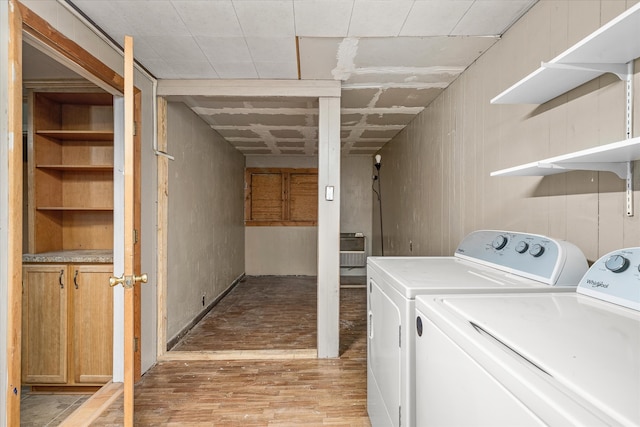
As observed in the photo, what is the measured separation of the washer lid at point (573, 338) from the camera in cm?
51

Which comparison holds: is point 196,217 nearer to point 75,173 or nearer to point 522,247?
point 75,173

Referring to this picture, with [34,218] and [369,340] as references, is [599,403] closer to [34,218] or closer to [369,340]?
[369,340]

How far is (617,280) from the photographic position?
93cm

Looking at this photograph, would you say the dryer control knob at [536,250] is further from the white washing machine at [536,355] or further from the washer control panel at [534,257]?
the white washing machine at [536,355]

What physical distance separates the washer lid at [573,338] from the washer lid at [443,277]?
8 cm

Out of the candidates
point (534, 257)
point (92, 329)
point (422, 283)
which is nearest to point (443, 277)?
point (422, 283)

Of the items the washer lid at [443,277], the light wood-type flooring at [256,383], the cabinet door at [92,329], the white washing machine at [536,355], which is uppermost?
the washer lid at [443,277]

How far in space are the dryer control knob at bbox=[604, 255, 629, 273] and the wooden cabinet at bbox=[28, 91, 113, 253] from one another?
2922mm

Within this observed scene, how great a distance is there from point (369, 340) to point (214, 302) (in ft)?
8.98

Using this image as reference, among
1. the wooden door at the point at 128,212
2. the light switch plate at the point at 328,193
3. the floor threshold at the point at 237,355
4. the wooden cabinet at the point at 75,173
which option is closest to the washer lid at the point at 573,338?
the wooden door at the point at 128,212

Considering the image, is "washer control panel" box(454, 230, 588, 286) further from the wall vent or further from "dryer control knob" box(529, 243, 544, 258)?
the wall vent

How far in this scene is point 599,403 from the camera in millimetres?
482

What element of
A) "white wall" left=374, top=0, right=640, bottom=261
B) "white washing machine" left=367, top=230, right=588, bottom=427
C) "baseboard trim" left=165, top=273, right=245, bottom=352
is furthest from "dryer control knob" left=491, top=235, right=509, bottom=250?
"baseboard trim" left=165, top=273, right=245, bottom=352

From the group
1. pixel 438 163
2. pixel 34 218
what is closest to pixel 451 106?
pixel 438 163
